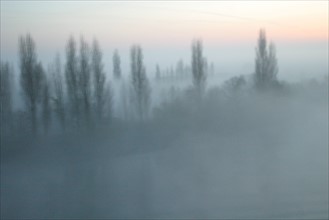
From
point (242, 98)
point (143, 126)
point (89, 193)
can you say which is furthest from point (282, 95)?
point (89, 193)

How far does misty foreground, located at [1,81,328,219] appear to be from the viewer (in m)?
7.08

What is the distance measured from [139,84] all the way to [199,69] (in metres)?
2.12

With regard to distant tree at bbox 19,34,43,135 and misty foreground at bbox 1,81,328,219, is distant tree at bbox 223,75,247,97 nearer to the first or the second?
misty foreground at bbox 1,81,328,219

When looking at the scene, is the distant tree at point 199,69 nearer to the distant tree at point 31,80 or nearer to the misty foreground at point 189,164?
the misty foreground at point 189,164

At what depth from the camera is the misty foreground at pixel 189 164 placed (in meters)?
7.08

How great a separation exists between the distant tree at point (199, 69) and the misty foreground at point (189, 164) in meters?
0.42

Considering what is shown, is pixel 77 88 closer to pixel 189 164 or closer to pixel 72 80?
pixel 72 80

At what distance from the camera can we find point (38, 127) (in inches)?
633

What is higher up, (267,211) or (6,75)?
(6,75)

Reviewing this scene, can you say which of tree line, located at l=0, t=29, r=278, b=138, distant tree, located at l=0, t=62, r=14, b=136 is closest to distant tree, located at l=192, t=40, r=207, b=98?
tree line, located at l=0, t=29, r=278, b=138

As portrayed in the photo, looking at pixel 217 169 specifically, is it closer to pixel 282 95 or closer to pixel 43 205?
pixel 43 205

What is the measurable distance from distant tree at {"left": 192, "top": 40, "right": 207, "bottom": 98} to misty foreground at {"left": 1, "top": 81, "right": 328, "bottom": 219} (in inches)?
16.4

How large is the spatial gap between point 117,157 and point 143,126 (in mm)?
4113

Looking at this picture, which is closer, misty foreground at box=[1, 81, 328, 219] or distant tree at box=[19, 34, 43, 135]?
misty foreground at box=[1, 81, 328, 219]
